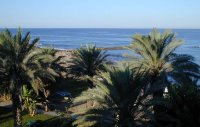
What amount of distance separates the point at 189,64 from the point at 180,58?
794mm

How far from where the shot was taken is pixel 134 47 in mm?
26344

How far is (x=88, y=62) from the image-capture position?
3512cm

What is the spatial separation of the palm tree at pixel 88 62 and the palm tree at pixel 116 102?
15706mm

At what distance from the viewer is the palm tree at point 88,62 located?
34938 millimetres

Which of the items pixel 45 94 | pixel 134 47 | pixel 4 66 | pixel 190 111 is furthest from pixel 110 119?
pixel 45 94

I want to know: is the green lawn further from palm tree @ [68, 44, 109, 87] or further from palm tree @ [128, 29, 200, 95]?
palm tree @ [128, 29, 200, 95]

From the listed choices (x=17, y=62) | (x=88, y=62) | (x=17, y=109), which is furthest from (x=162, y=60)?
(x=17, y=109)

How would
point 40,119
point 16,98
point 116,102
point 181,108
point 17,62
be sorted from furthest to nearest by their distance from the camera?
point 40,119 → point 16,98 → point 17,62 → point 116,102 → point 181,108

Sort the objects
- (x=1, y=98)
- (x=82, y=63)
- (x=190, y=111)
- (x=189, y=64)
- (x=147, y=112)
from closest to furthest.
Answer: (x=190, y=111) < (x=147, y=112) < (x=189, y=64) < (x=82, y=63) < (x=1, y=98)

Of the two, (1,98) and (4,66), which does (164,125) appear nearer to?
(4,66)

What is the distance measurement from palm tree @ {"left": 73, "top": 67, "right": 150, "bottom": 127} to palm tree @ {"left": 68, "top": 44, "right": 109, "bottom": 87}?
15.7 meters

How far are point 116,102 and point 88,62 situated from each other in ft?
55.6

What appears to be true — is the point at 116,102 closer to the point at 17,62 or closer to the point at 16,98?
the point at 17,62

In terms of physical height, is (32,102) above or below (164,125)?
below
